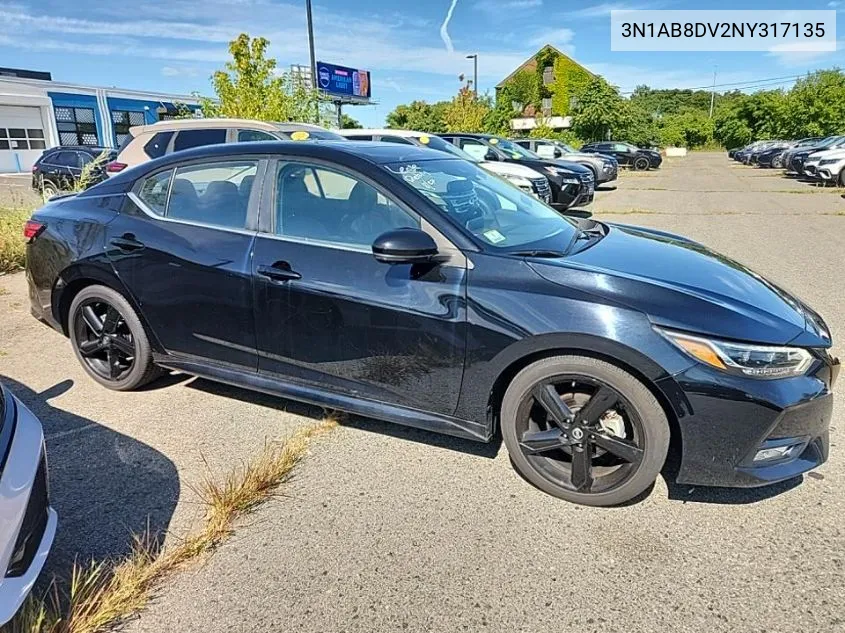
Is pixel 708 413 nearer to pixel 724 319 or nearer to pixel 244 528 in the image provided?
pixel 724 319

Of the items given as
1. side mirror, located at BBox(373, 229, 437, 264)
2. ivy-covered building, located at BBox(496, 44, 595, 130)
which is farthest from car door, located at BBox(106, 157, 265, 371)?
ivy-covered building, located at BBox(496, 44, 595, 130)

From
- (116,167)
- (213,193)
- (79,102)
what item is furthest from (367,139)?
(79,102)

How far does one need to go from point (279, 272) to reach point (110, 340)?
1.53 metres

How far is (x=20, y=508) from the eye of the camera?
1849 millimetres

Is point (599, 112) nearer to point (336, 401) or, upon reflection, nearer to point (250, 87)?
point (250, 87)

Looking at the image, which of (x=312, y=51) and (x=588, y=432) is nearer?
(x=588, y=432)

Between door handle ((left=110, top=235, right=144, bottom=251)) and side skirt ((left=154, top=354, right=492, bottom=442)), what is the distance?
0.68 metres

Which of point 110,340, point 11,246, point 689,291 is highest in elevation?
point 689,291

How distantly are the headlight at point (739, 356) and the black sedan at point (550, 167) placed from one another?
10268mm

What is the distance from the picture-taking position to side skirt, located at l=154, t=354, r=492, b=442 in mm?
2859

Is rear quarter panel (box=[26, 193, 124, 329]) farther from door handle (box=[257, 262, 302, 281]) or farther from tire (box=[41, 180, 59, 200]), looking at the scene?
tire (box=[41, 180, 59, 200])

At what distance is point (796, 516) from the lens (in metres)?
2.58

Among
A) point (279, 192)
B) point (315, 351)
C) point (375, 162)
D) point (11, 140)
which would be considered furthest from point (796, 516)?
point (11, 140)

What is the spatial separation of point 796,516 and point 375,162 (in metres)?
2.62
